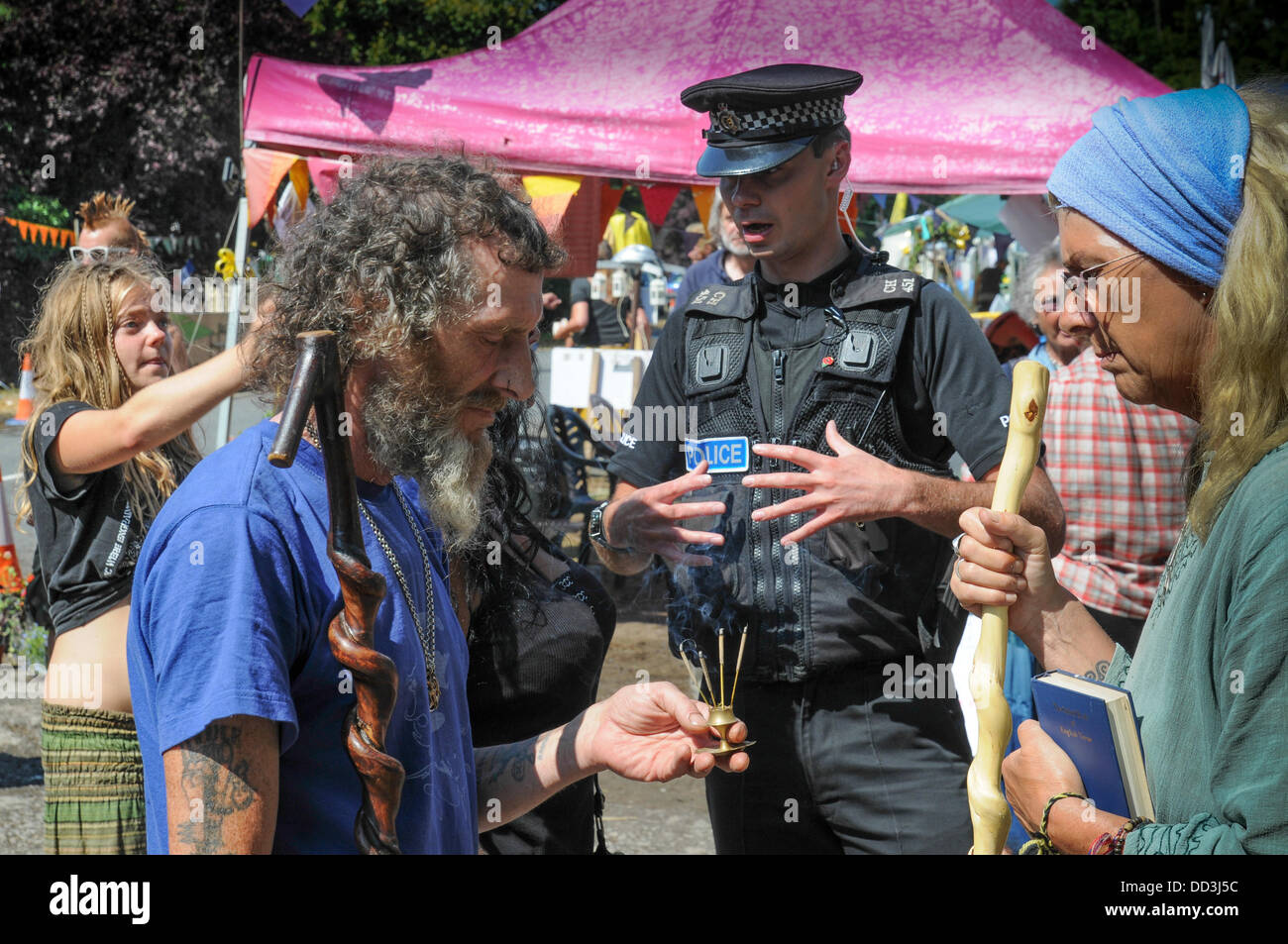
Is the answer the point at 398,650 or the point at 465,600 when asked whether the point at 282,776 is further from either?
the point at 465,600

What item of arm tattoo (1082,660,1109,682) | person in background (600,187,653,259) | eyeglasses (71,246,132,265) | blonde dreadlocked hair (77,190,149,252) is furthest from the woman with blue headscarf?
person in background (600,187,653,259)

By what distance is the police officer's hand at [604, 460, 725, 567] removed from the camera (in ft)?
Answer: 8.33

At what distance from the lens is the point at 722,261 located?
20.4ft

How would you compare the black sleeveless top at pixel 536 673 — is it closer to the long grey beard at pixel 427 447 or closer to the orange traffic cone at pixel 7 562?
the long grey beard at pixel 427 447

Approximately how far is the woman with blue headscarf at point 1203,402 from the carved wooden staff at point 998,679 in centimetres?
5

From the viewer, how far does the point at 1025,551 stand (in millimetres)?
1804

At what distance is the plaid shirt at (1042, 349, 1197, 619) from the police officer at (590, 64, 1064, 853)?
4.67ft

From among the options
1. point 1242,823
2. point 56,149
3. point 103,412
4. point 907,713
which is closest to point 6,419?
point 56,149

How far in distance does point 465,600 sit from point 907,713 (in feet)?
3.22

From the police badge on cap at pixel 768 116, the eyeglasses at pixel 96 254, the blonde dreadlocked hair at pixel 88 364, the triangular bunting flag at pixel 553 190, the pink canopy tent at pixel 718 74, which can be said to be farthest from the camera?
the triangular bunting flag at pixel 553 190

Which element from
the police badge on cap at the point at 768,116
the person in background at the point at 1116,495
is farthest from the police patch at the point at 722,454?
the person in background at the point at 1116,495

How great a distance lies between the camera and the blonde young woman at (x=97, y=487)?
2.91 metres

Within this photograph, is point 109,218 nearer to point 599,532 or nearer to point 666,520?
point 599,532

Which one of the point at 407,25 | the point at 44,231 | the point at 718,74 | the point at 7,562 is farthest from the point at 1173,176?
the point at 407,25
